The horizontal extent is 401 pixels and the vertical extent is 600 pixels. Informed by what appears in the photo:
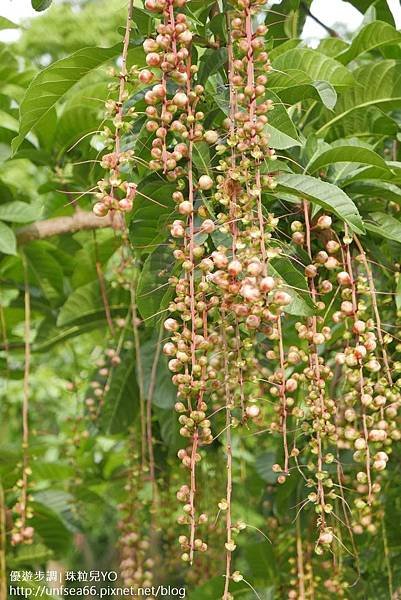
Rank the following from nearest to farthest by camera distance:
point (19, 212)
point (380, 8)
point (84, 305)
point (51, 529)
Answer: point (380, 8) < point (19, 212) < point (84, 305) < point (51, 529)

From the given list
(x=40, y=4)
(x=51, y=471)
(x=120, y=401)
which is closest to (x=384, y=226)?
(x=40, y=4)

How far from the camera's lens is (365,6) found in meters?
1.52

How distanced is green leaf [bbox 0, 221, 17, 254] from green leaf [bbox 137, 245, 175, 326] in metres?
0.51

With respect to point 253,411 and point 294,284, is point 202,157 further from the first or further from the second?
point 253,411

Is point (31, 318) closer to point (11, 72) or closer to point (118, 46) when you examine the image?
point (11, 72)

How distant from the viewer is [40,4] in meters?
1.10

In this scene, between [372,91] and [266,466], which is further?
[266,466]

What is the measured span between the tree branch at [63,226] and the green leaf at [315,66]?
0.53 metres

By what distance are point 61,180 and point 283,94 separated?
69 centimetres

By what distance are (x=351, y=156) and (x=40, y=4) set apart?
1.53 ft

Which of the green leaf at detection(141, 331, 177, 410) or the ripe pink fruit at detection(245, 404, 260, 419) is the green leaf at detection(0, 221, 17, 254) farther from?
the ripe pink fruit at detection(245, 404, 260, 419)

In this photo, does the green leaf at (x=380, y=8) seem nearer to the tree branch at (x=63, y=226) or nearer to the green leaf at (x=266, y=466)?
the tree branch at (x=63, y=226)

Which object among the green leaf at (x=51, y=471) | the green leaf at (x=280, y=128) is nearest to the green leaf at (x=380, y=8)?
the green leaf at (x=280, y=128)

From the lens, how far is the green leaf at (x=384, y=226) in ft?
3.79
